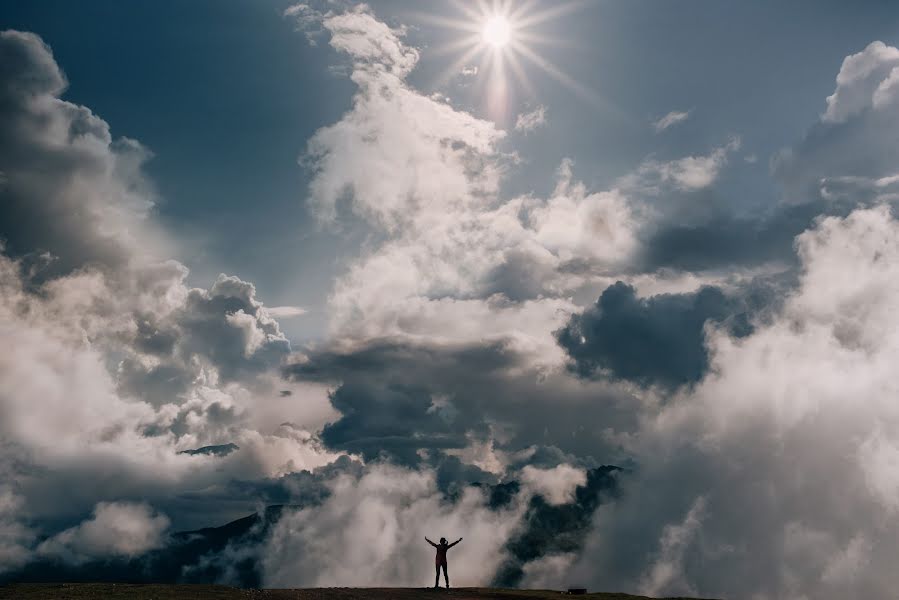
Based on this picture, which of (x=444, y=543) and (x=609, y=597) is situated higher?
(x=444, y=543)

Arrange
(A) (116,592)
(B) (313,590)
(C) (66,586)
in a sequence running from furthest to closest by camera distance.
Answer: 1. (B) (313,590)
2. (C) (66,586)
3. (A) (116,592)

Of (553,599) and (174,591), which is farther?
(553,599)

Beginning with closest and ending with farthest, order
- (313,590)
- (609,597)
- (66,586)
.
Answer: (66,586) → (313,590) → (609,597)

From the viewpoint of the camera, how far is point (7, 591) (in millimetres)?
46312

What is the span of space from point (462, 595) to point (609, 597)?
53.4 ft

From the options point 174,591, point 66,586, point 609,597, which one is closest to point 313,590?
point 174,591

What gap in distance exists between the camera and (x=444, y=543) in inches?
2183

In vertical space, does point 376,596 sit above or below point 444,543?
below

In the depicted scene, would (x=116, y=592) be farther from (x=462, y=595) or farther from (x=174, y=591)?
(x=462, y=595)

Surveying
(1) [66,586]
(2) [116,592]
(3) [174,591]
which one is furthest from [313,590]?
(1) [66,586]

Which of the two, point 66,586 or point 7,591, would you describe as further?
point 66,586

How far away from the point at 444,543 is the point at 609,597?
16.8m

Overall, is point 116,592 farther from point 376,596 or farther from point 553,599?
point 553,599

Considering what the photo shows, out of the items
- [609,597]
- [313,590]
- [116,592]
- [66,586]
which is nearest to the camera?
[116,592]
